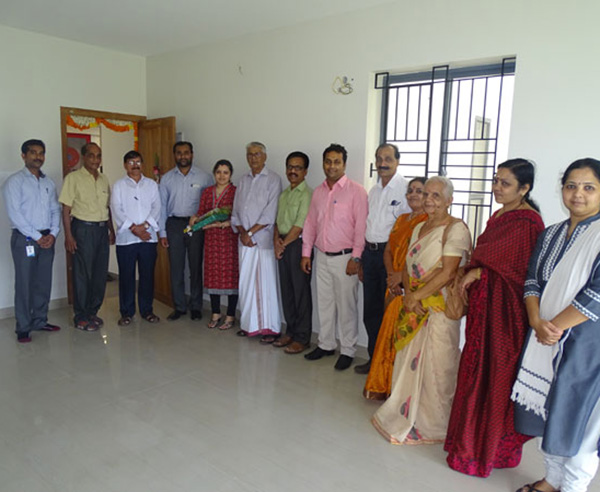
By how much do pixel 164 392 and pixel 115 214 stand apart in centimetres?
198

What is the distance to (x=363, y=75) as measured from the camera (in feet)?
12.4

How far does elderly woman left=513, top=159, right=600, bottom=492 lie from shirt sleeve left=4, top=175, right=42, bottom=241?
3.88 meters

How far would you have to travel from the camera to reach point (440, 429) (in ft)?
8.86

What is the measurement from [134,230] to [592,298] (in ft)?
12.3

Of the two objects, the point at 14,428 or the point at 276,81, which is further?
the point at 276,81

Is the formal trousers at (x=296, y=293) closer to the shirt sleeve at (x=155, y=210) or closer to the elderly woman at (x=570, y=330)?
the shirt sleeve at (x=155, y=210)

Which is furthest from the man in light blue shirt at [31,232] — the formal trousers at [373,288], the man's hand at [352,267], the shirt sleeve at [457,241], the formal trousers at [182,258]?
the shirt sleeve at [457,241]

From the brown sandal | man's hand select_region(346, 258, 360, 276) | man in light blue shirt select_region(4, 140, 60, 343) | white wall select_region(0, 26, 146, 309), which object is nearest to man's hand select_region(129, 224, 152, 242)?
man in light blue shirt select_region(4, 140, 60, 343)

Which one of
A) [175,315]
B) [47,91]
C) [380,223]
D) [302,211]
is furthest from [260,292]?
[47,91]

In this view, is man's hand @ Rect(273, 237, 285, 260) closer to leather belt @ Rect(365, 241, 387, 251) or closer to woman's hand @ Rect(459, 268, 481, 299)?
leather belt @ Rect(365, 241, 387, 251)

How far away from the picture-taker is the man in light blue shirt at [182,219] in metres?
4.73

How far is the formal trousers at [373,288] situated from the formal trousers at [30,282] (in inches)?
112

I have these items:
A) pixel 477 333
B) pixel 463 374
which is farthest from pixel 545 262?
pixel 463 374

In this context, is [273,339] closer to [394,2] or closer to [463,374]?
[463,374]
